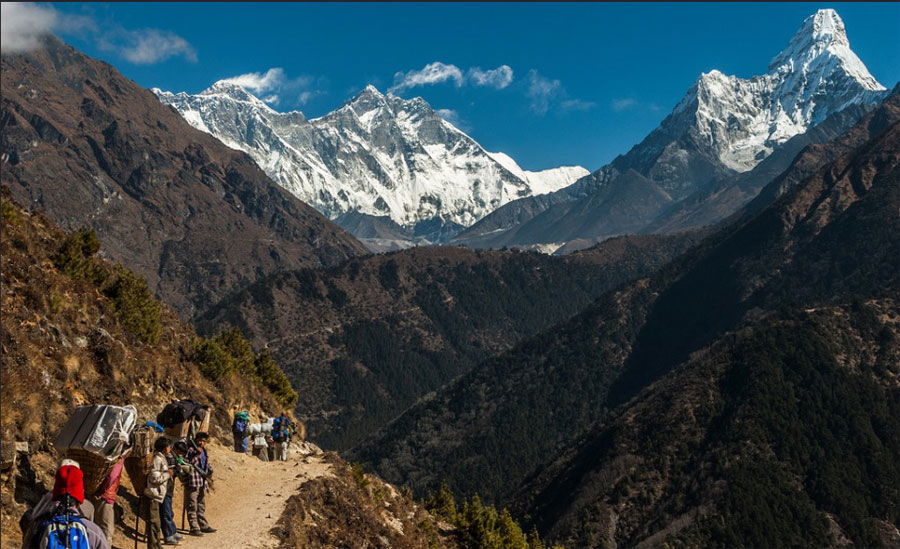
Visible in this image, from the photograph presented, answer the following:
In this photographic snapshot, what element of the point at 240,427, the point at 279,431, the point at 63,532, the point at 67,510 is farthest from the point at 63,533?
the point at 279,431

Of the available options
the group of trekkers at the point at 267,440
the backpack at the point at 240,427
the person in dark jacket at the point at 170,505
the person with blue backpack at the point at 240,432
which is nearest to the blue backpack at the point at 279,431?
the group of trekkers at the point at 267,440

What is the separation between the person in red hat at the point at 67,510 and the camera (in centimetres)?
1482

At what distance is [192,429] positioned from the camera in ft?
106

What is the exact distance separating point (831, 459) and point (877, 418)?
2097cm

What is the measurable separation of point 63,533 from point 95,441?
6.05m

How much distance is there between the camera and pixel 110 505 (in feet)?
69.2

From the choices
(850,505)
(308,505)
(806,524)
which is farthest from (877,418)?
(308,505)

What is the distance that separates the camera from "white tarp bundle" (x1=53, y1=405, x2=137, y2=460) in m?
20.4

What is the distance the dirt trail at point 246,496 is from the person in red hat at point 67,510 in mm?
10014

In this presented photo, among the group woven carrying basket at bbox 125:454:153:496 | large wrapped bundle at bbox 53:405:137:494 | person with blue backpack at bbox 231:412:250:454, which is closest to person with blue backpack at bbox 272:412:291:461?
person with blue backpack at bbox 231:412:250:454

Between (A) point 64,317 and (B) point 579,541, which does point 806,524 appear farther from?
(A) point 64,317

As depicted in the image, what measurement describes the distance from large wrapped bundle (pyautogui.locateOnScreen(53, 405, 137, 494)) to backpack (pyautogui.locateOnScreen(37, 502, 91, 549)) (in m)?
5.71

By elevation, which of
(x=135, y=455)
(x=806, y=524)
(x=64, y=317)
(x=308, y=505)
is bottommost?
(x=806, y=524)

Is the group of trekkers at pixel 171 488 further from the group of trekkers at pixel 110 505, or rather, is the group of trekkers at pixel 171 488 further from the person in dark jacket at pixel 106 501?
the person in dark jacket at pixel 106 501
